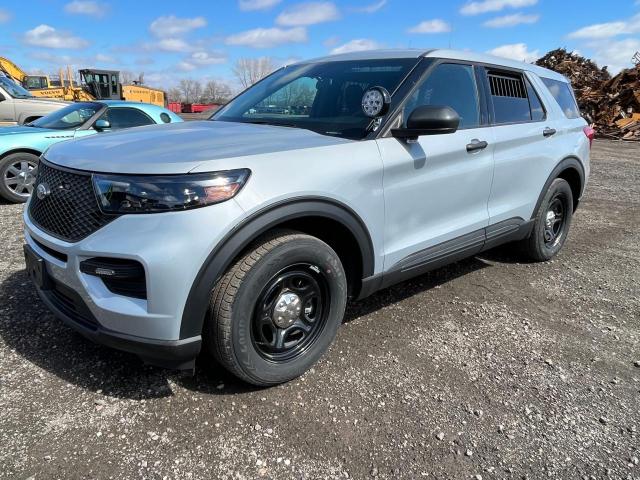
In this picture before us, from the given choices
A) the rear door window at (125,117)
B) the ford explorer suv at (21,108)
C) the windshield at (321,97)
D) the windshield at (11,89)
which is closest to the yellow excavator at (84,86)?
the windshield at (11,89)

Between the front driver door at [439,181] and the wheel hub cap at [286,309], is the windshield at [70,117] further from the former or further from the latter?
the wheel hub cap at [286,309]

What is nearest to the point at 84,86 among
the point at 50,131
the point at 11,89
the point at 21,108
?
the point at 11,89

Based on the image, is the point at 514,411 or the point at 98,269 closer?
the point at 98,269

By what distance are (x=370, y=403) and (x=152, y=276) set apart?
1295 mm

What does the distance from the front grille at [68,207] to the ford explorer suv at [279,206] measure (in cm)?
1

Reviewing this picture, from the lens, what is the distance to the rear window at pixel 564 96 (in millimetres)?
4539

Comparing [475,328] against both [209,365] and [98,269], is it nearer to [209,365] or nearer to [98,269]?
[209,365]

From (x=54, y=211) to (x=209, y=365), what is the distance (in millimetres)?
1182

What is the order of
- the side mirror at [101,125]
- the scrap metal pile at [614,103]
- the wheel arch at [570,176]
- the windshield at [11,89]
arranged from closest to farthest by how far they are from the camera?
the wheel arch at [570,176] → the side mirror at [101,125] → the windshield at [11,89] → the scrap metal pile at [614,103]

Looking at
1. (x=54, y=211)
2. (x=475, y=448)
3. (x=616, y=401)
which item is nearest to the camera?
(x=475, y=448)

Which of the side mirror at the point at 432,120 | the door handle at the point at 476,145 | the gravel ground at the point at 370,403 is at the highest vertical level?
the side mirror at the point at 432,120

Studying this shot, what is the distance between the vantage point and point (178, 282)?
2.07 m

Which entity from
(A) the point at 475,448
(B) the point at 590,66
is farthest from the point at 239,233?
(B) the point at 590,66

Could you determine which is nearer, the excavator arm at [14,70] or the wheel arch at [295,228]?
the wheel arch at [295,228]
